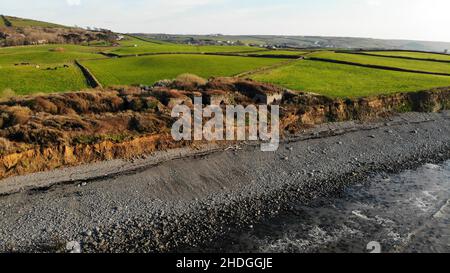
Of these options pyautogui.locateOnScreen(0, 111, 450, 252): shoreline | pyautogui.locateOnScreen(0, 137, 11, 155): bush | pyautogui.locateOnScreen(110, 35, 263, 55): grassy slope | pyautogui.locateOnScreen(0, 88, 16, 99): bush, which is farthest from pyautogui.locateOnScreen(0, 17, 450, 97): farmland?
pyautogui.locateOnScreen(0, 137, 11, 155): bush

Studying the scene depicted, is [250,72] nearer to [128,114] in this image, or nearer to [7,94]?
[128,114]

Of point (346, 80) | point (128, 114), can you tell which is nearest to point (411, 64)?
point (346, 80)

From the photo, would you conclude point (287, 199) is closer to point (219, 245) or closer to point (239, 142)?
point (219, 245)

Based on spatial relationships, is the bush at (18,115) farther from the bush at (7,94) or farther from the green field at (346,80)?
the green field at (346,80)

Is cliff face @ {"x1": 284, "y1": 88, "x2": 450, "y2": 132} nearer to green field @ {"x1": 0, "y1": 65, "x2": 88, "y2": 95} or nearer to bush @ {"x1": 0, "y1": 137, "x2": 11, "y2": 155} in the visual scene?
bush @ {"x1": 0, "y1": 137, "x2": 11, "y2": 155}

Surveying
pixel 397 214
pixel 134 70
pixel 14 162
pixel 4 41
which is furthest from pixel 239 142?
pixel 4 41
